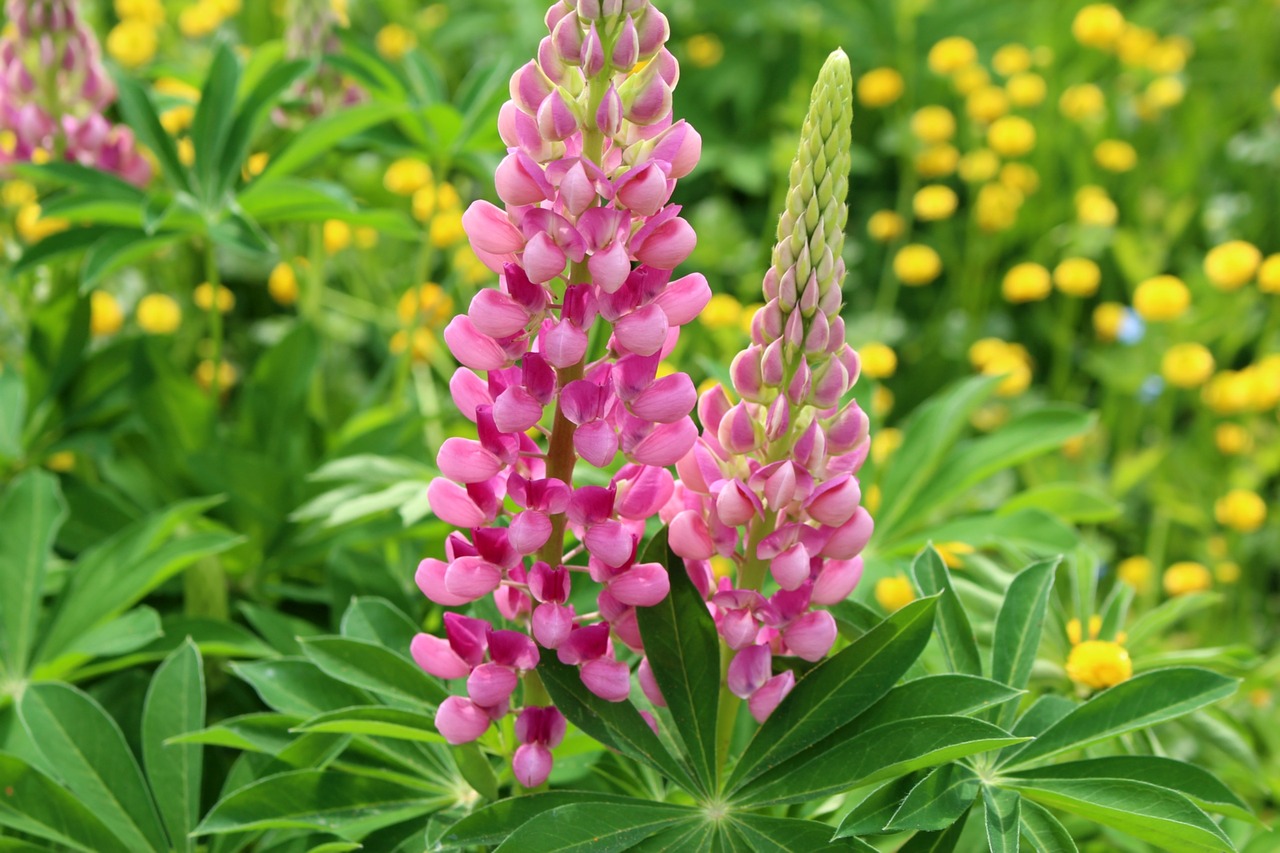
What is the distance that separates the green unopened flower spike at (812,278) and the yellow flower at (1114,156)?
2521mm

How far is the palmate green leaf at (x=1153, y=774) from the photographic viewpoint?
3.36 ft

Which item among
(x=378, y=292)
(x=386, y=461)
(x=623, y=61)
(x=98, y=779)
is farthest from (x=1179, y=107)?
(x=98, y=779)

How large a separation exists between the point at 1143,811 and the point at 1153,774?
0.37ft

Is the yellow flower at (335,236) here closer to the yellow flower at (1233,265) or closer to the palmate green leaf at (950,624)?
the palmate green leaf at (950,624)

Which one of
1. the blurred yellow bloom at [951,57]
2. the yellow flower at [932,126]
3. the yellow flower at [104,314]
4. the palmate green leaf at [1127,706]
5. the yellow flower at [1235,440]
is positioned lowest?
the palmate green leaf at [1127,706]

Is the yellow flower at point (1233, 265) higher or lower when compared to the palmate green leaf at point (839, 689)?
higher

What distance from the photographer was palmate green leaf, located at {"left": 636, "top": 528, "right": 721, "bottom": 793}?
37.8 inches

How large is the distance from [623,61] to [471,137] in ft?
3.41

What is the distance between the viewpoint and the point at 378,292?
2568mm

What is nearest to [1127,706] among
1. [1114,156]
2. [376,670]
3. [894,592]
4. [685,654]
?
[685,654]

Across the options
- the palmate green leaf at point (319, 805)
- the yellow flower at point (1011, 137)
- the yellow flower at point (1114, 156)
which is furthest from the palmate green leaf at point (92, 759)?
the yellow flower at point (1114, 156)

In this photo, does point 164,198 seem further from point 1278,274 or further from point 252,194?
point 1278,274

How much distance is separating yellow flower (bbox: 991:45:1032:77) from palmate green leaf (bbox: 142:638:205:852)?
2.83 metres

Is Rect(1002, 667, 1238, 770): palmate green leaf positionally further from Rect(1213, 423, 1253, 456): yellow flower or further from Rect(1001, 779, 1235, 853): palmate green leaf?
Rect(1213, 423, 1253, 456): yellow flower
